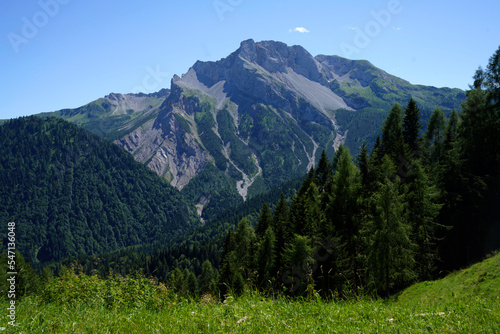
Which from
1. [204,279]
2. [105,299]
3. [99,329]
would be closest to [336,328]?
[99,329]

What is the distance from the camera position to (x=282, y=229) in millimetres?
37156

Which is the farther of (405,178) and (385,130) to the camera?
(385,130)

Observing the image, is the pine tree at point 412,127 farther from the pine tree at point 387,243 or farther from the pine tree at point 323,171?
the pine tree at point 387,243

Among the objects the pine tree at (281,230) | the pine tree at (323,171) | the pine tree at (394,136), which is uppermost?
the pine tree at (394,136)

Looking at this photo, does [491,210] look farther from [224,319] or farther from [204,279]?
[204,279]

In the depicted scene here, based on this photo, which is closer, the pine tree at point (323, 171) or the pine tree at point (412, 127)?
the pine tree at point (412, 127)

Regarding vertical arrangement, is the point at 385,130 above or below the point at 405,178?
above

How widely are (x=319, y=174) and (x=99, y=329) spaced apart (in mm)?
35102

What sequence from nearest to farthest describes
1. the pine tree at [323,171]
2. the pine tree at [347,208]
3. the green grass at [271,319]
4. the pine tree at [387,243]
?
the green grass at [271,319], the pine tree at [387,243], the pine tree at [347,208], the pine tree at [323,171]

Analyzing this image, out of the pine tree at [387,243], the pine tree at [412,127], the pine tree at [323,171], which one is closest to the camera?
the pine tree at [387,243]

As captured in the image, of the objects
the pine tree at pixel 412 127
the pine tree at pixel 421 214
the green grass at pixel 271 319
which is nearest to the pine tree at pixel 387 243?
the pine tree at pixel 421 214

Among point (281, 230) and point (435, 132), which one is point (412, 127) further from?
point (281, 230)

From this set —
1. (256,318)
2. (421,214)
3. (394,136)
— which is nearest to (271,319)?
(256,318)

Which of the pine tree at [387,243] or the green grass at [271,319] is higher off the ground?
the green grass at [271,319]
